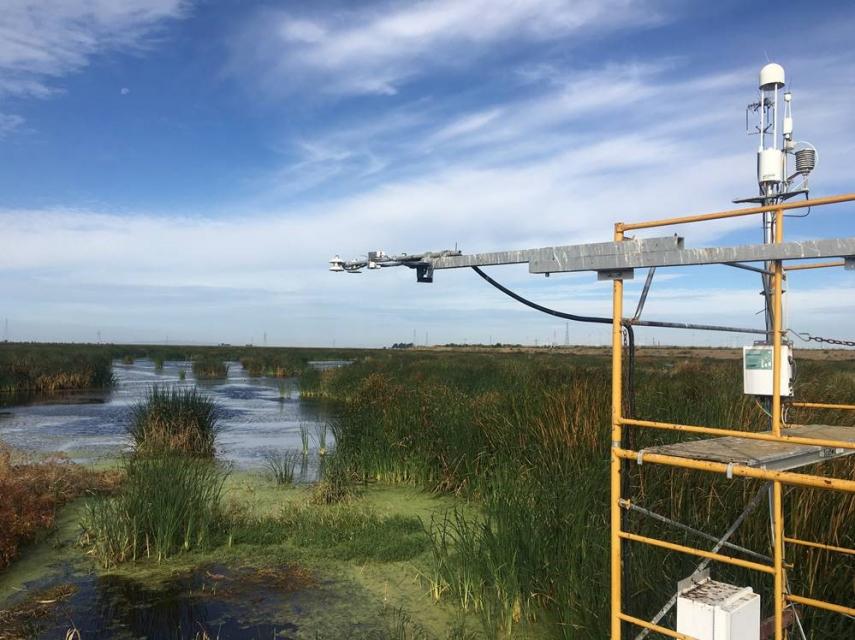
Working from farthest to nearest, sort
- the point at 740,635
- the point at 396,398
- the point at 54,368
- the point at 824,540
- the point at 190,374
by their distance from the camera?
1. the point at 190,374
2. the point at 54,368
3. the point at 396,398
4. the point at 824,540
5. the point at 740,635

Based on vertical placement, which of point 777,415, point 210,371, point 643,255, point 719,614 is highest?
point 643,255

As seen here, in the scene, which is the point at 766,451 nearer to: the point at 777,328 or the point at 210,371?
the point at 777,328

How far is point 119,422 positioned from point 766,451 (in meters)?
15.2

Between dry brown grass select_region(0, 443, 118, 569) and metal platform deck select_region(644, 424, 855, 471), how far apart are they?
5.56m

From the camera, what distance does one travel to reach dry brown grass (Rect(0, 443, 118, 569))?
596 cm

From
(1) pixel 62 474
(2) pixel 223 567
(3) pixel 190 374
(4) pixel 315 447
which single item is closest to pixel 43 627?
(2) pixel 223 567

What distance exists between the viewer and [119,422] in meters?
15.3

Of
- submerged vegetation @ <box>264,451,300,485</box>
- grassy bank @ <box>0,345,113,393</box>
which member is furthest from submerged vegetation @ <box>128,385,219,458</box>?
grassy bank @ <box>0,345,113,393</box>

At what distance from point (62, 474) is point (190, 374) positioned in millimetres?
25431

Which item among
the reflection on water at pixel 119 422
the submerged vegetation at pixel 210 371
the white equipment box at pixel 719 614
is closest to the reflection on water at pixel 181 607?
the white equipment box at pixel 719 614

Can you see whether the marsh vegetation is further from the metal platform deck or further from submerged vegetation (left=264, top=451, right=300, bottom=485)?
the metal platform deck

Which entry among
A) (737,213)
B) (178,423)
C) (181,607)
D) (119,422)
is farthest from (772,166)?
(119,422)

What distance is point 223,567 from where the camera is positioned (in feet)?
19.0

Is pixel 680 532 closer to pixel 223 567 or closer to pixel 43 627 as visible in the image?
pixel 223 567
